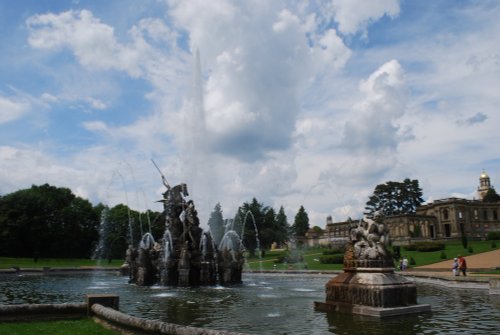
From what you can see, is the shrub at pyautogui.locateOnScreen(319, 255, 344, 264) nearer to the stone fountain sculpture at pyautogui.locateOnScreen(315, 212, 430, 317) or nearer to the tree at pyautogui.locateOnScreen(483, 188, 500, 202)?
the stone fountain sculpture at pyautogui.locateOnScreen(315, 212, 430, 317)

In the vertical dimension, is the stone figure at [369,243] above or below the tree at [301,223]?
below

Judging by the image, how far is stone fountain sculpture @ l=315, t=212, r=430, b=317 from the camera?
1520 cm

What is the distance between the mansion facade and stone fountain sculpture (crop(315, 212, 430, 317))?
103 meters

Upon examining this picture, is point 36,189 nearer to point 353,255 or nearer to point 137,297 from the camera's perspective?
point 137,297

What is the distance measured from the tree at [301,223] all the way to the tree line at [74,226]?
45013 millimetres

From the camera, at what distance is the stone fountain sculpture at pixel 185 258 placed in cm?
3077

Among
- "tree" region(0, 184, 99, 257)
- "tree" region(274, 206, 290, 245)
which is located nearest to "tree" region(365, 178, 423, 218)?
"tree" region(274, 206, 290, 245)

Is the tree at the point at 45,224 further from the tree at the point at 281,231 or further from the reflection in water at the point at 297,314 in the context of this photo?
the reflection in water at the point at 297,314

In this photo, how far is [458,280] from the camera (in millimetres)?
27219

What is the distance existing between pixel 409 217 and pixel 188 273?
99.8m

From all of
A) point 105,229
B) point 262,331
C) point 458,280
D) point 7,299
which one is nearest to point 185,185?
point 7,299

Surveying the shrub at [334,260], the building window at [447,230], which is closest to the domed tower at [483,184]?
the building window at [447,230]

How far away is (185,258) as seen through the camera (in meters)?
30.6

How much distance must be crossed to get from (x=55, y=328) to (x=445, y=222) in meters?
132
